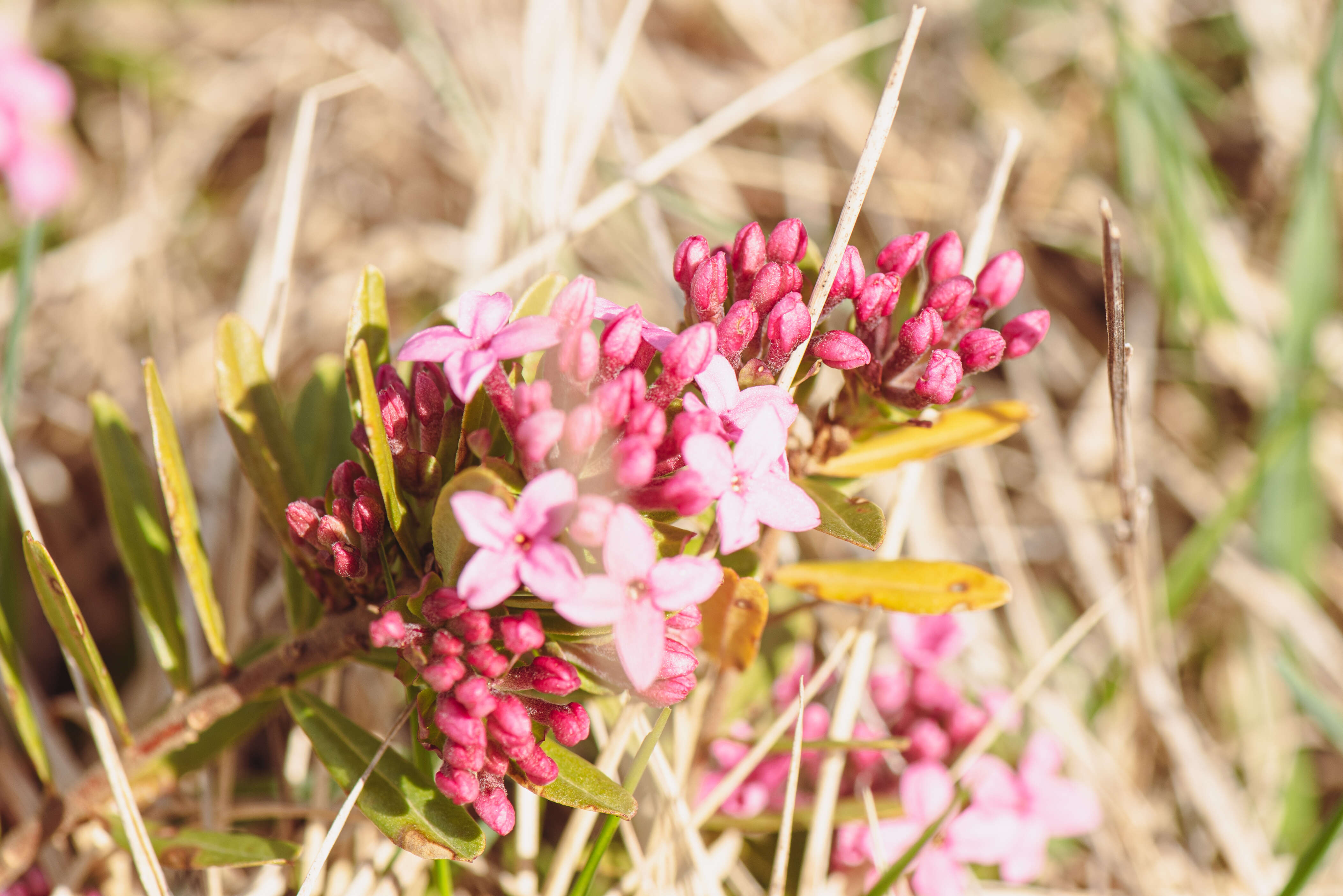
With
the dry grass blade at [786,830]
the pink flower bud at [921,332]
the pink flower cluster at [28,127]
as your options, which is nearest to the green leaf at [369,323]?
the pink flower bud at [921,332]

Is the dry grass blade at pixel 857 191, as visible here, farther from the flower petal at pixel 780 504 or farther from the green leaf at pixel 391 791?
the green leaf at pixel 391 791

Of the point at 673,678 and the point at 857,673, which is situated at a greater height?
the point at 673,678

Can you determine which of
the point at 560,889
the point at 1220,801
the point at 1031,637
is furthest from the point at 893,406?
the point at 1220,801

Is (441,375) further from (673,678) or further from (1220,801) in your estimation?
(1220,801)

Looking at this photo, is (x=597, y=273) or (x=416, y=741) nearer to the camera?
(x=416, y=741)

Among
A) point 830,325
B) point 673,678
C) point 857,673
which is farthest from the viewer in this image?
point 830,325

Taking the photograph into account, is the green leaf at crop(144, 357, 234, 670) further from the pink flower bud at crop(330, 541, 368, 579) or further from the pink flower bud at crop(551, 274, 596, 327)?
the pink flower bud at crop(551, 274, 596, 327)
